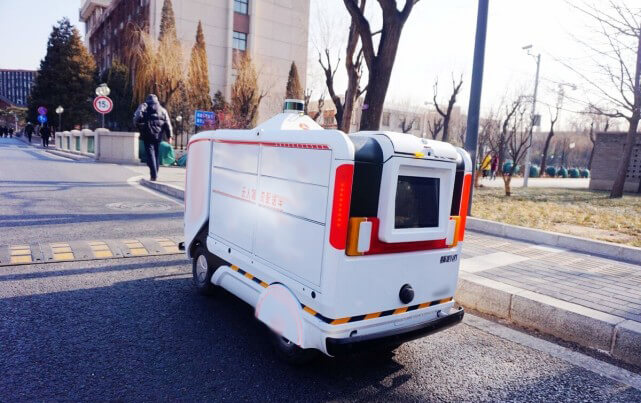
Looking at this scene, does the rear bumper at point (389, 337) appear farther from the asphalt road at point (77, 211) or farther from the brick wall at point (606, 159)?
the brick wall at point (606, 159)

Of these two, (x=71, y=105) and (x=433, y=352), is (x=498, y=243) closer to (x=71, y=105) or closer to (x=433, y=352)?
(x=433, y=352)

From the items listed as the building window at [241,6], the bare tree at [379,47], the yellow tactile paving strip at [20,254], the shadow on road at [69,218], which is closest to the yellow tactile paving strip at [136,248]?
the yellow tactile paving strip at [20,254]

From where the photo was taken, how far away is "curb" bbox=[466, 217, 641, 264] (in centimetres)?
639

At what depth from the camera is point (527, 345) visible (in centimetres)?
364

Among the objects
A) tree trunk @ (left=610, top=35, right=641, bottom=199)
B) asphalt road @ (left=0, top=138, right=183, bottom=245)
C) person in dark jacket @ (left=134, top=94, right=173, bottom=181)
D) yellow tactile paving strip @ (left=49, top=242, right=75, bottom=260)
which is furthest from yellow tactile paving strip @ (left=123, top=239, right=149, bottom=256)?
tree trunk @ (left=610, top=35, right=641, bottom=199)

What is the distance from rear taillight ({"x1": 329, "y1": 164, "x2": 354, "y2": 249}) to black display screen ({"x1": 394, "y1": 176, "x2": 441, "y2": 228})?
0.44 m

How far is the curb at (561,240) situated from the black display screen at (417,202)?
4.98 meters

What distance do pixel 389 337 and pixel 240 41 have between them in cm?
4672

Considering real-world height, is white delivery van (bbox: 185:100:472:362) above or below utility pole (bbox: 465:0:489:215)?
below

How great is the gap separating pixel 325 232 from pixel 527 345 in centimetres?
228

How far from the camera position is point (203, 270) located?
4277 mm

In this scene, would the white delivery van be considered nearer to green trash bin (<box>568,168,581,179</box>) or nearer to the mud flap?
the mud flap

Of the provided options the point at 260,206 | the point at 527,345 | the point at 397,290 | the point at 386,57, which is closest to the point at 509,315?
the point at 527,345

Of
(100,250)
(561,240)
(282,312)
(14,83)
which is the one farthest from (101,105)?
(14,83)
